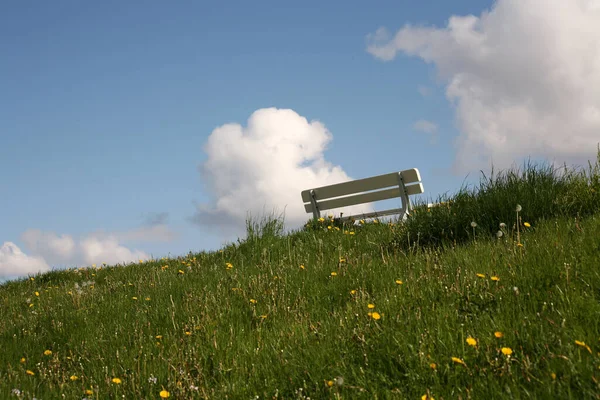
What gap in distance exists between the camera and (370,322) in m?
3.83

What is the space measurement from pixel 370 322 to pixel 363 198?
24.1ft

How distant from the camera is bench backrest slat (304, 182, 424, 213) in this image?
10.3 meters

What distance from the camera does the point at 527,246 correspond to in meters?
5.06

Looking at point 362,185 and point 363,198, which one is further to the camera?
point 363,198

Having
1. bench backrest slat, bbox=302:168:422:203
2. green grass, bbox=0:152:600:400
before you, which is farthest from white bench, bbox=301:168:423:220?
green grass, bbox=0:152:600:400

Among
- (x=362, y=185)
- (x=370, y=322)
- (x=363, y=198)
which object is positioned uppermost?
(x=362, y=185)

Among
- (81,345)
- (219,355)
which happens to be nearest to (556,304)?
(219,355)

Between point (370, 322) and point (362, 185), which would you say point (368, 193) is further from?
point (370, 322)

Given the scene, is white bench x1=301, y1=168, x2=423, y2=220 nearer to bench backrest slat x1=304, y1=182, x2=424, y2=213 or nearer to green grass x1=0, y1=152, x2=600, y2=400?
bench backrest slat x1=304, y1=182, x2=424, y2=213

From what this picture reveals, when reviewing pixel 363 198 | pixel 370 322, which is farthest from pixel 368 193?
pixel 370 322

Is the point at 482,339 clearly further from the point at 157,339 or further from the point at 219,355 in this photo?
the point at 157,339

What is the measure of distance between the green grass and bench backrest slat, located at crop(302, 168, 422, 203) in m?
2.58

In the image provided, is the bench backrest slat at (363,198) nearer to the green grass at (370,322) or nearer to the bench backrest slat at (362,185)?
the bench backrest slat at (362,185)

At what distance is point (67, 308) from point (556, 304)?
5766 millimetres
